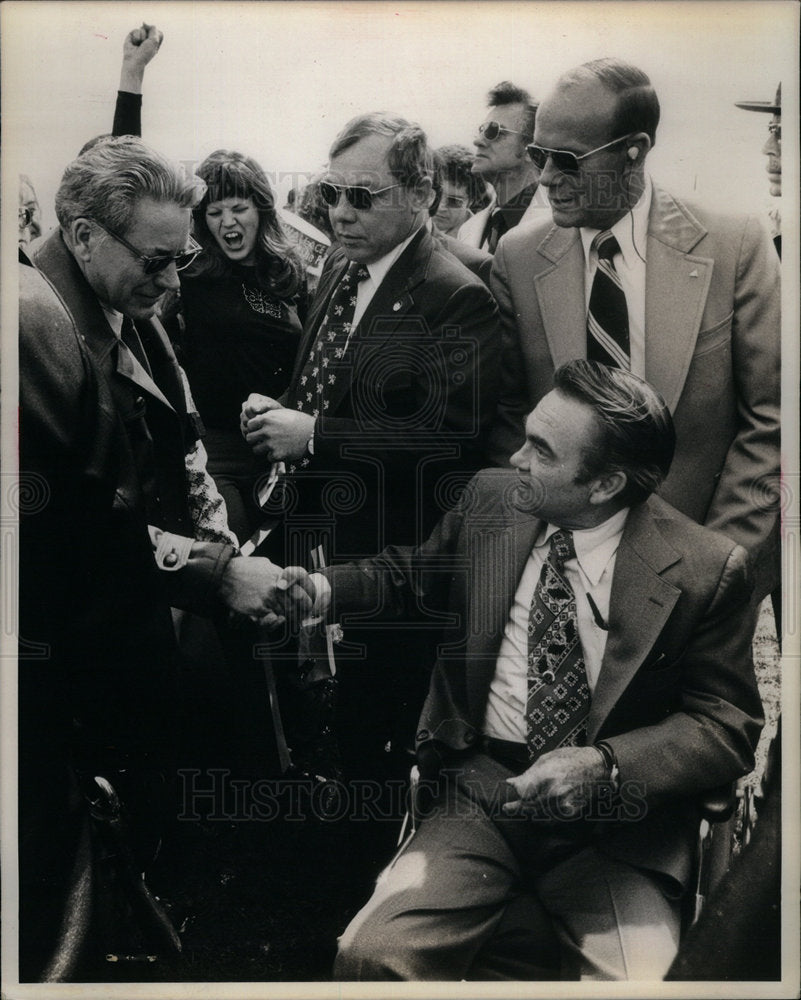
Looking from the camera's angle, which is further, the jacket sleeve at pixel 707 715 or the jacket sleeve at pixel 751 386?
the jacket sleeve at pixel 751 386

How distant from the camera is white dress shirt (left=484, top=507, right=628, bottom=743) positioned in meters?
4.31

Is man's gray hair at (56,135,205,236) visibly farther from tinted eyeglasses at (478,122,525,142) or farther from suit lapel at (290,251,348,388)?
tinted eyeglasses at (478,122,525,142)

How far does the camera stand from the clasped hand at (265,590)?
14.5 ft

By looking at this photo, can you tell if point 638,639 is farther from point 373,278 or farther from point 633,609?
point 373,278

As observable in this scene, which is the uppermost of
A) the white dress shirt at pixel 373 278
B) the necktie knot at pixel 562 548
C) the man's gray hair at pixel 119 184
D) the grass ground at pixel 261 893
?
the man's gray hair at pixel 119 184

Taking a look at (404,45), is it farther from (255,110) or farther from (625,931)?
(625,931)

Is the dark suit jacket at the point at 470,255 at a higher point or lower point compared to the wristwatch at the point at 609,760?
higher

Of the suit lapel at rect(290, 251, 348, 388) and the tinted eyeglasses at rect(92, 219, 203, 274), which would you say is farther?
the suit lapel at rect(290, 251, 348, 388)

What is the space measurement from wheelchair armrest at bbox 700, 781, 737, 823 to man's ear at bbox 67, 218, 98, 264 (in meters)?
2.80

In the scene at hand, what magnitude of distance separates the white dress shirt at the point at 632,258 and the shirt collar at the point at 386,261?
597 mm

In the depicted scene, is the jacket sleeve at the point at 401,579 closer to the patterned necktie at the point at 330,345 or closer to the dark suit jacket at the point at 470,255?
the patterned necktie at the point at 330,345

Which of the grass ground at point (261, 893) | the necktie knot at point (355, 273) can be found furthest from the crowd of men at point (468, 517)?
the grass ground at point (261, 893)

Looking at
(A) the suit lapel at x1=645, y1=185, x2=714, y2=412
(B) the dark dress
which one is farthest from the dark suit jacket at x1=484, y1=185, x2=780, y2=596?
(B) the dark dress

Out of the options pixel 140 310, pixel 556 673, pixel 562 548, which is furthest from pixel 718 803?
pixel 140 310
